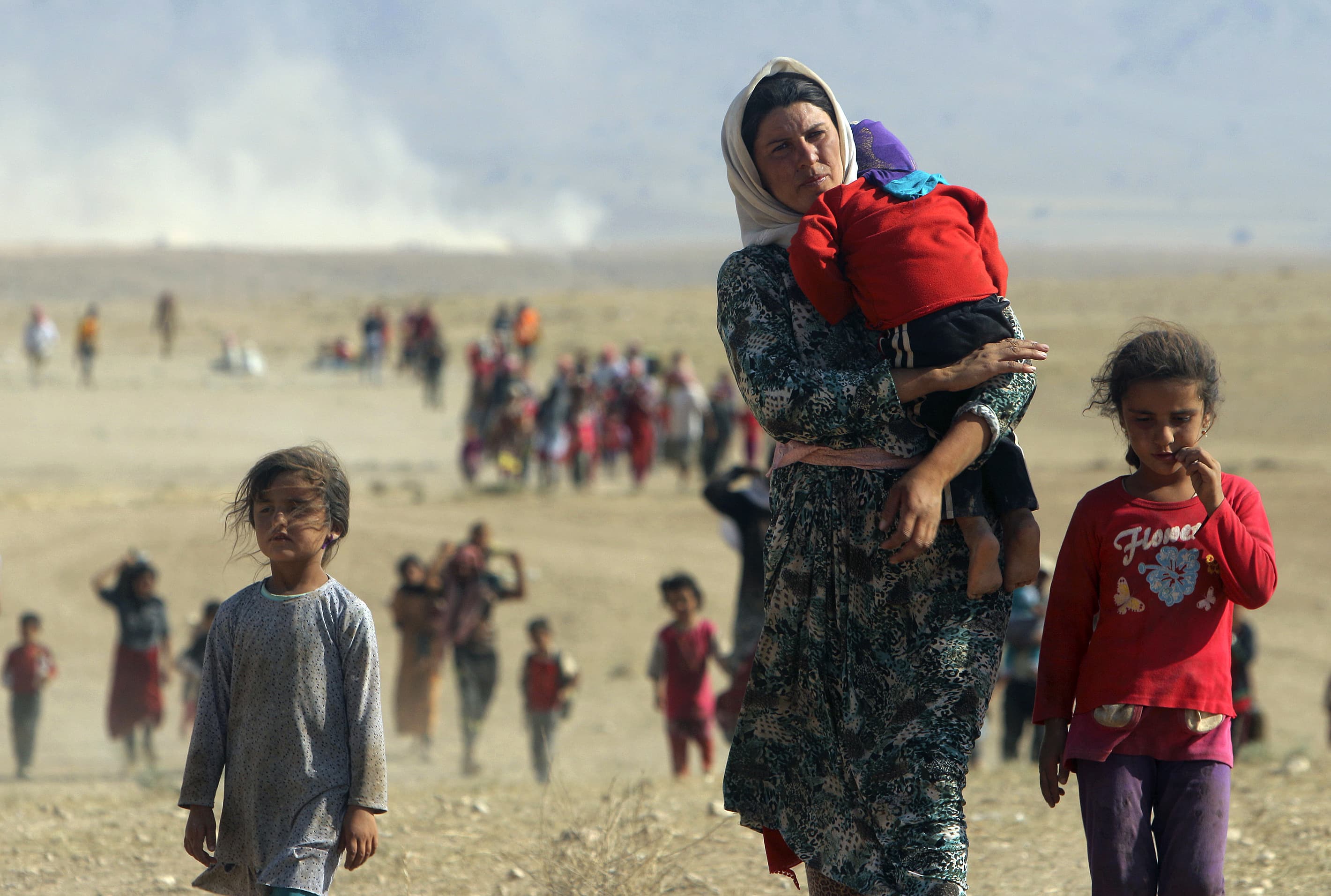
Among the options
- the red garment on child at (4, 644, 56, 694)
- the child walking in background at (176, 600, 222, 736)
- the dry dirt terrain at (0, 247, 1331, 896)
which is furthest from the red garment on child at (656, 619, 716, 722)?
the red garment on child at (4, 644, 56, 694)

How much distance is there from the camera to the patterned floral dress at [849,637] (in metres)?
2.65

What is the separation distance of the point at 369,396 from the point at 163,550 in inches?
560

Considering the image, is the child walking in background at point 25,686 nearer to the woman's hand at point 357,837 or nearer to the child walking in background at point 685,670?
the child walking in background at point 685,670

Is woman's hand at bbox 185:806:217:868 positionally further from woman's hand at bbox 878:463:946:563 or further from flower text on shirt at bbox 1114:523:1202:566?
flower text on shirt at bbox 1114:523:1202:566

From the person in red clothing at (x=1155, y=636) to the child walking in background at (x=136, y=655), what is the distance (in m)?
7.00

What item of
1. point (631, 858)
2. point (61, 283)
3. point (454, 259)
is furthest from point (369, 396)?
point (454, 259)

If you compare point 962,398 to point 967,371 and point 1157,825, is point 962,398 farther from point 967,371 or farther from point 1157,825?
point 1157,825

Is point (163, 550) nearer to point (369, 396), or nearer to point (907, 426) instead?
point (907, 426)

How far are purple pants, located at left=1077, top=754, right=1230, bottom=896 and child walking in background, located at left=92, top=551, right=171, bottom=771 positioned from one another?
23.2 ft

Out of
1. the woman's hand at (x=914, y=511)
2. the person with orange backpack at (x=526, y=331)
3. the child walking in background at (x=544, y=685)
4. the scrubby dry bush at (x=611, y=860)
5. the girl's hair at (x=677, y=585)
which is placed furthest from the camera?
the person with orange backpack at (x=526, y=331)

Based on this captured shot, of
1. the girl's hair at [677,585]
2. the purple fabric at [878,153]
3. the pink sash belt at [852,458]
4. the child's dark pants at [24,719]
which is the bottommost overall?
the child's dark pants at [24,719]

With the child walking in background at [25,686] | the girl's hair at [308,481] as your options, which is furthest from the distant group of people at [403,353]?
the girl's hair at [308,481]

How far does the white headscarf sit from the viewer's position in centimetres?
288

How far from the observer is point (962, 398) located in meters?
2.70
